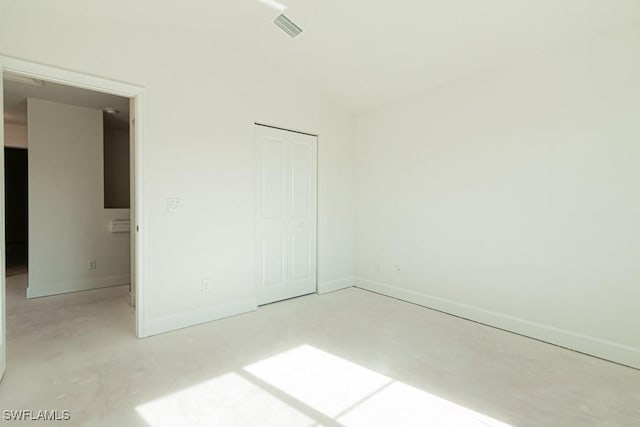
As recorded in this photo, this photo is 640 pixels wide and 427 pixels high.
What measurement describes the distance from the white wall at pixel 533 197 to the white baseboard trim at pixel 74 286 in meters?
4.20

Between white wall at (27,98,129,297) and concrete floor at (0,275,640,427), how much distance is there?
1.07m

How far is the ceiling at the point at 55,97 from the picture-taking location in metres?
3.57

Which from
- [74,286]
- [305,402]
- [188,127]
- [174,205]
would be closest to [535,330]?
[305,402]

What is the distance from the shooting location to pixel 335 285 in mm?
4473

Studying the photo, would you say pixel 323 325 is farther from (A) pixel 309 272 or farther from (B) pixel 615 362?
(B) pixel 615 362

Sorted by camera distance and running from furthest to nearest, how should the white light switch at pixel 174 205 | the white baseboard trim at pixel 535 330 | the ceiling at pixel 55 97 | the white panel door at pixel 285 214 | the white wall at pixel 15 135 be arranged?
the white wall at pixel 15 135
the white panel door at pixel 285 214
the ceiling at pixel 55 97
the white light switch at pixel 174 205
the white baseboard trim at pixel 535 330

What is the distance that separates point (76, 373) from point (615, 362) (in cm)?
411

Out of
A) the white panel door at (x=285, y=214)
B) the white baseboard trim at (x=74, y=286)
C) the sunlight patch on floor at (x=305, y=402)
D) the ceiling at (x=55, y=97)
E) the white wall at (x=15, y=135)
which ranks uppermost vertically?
the ceiling at (x=55, y=97)

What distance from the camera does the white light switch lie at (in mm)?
2959

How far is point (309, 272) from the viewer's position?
425 centimetres

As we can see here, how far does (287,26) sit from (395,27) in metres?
1.04

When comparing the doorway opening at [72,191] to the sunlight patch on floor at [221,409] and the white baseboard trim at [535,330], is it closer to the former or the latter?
the sunlight patch on floor at [221,409]

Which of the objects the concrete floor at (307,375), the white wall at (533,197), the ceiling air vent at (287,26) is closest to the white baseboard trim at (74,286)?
the concrete floor at (307,375)

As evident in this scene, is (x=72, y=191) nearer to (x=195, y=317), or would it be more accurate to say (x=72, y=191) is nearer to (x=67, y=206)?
(x=67, y=206)
